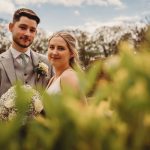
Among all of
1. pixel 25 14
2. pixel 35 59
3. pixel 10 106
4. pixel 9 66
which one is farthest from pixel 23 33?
pixel 10 106

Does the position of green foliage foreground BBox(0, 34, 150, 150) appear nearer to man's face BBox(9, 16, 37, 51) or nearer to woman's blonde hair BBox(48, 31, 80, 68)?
woman's blonde hair BBox(48, 31, 80, 68)

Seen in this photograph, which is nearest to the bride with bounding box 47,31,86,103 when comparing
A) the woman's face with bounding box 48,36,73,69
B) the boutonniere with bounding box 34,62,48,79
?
the woman's face with bounding box 48,36,73,69

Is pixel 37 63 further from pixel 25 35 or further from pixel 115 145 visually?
pixel 115 145

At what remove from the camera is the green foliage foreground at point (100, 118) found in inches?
35.3

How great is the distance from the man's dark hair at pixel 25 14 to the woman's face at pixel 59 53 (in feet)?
4.01

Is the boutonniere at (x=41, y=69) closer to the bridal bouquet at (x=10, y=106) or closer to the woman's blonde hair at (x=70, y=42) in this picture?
the woman's blonde hair at (x=70, y=42)

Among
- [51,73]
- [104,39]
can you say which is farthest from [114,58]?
[104,39]

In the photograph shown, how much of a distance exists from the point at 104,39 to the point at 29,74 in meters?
63.4

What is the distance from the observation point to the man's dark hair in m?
6.41

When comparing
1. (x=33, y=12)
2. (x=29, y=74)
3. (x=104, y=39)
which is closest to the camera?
(x=29, y=74)

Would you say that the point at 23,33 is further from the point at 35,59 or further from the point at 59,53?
the point at 59,53

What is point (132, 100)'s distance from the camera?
2.94 feet

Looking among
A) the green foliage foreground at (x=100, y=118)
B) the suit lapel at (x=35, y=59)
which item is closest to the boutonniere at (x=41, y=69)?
the suit lapel at (x=35, y=59)

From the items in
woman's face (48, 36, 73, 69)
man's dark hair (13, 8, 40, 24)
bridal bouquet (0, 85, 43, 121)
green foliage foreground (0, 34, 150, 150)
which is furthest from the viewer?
man's dark hair (13, 8, 40, 24)
